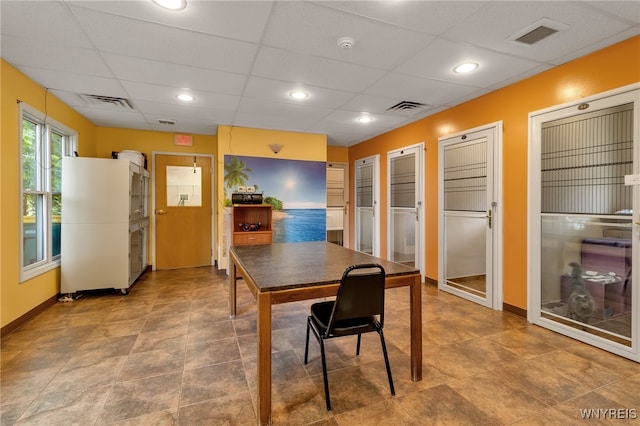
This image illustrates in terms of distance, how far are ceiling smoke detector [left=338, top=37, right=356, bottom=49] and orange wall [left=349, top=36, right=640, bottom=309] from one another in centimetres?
206

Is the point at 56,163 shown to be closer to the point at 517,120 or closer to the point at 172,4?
the point at 172,4

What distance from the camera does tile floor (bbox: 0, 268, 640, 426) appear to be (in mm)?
1750

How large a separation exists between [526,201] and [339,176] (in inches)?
167

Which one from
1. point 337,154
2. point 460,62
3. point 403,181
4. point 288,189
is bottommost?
point 288,189

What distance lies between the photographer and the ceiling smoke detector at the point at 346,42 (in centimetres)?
239

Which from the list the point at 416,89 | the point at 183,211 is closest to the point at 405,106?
the point at 416,89

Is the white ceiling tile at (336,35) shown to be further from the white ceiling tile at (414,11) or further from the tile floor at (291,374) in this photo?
the tile floor at (291,374)

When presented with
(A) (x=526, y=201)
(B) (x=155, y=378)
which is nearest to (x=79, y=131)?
(B) (x=155, y=378)

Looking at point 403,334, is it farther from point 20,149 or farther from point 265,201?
point 20,149

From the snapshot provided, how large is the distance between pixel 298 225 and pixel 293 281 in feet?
12.5

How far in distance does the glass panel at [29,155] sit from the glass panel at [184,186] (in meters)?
Result: 2.17

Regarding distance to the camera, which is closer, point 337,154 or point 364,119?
point 364,119

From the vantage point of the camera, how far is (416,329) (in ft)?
6.72

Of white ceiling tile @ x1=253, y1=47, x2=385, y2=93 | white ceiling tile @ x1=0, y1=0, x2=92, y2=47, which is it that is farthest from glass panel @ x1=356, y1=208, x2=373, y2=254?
white ceiling tile @ x1=0, y1=0, x2=92, y2=47
